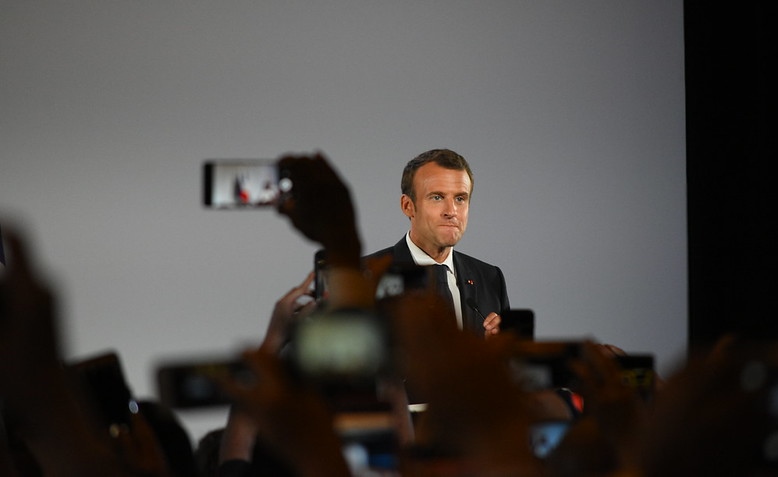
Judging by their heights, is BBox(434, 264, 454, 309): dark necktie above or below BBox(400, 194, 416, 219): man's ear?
below

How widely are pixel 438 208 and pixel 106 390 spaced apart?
A: 1886 mm

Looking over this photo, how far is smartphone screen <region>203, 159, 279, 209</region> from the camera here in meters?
1.13

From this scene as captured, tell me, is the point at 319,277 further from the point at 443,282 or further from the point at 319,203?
the point at 443,282

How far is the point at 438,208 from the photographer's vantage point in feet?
8.63

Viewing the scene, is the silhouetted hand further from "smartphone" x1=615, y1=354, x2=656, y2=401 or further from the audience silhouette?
"smartphone" x1=615, y1=354, x2=656, y2=401

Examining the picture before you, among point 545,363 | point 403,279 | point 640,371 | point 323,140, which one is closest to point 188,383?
point 545,363

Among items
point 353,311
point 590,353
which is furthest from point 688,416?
point 353,311

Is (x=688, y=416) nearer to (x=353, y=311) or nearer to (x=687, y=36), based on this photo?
(x=353, y=311)

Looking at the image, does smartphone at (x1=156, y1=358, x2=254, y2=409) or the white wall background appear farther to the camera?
the white wall background

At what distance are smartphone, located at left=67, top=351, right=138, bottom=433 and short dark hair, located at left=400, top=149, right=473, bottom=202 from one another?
193 cm

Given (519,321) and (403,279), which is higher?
(403,279)

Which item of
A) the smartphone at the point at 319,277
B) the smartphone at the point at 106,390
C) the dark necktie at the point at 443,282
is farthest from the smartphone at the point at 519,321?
the dark necktie at the point at 443,282

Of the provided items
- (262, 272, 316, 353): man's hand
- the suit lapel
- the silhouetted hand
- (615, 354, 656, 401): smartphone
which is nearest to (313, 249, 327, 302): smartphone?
(262, 272, 316, 353): man's hand

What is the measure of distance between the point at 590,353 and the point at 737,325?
2973mm
